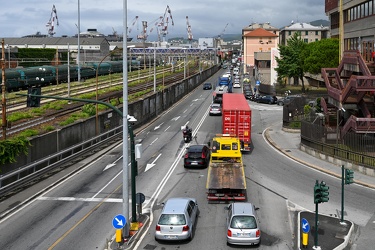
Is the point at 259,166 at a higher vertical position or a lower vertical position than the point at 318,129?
lower

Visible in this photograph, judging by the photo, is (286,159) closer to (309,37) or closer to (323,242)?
(323,242)

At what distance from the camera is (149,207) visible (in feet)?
77.3

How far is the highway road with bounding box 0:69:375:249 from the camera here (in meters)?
19.3

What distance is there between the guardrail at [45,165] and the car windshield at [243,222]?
12.6 m

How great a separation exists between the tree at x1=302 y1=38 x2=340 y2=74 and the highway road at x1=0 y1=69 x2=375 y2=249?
3660 centimetres

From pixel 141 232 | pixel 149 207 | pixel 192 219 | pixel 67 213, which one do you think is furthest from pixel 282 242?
pixel 67 213

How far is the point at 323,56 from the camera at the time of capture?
71.2m

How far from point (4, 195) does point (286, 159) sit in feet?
64.6

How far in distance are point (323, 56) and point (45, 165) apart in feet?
172

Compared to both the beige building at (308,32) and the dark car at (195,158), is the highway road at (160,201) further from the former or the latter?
the beige building at (308,32)

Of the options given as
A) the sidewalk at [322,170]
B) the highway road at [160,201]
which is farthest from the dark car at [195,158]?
the sidewalk at [322,170]

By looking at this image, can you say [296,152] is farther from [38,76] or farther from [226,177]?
[38,76]

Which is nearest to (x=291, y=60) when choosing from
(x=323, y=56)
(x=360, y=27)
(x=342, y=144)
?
(x=323, y=56)

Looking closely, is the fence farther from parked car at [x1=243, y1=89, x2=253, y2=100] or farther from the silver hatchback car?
parked car at [x1=243, y1=89, x2=253, y2=100]
